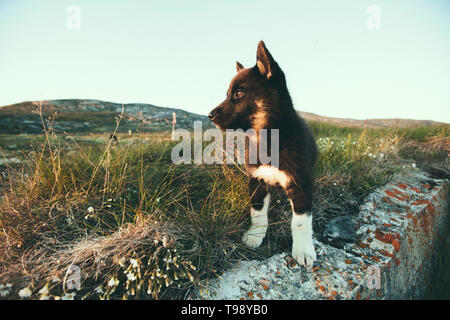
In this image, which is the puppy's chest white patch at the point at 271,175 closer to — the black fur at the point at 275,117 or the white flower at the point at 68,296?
the black fur at the point at 275,117

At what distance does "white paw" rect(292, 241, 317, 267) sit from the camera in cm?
213

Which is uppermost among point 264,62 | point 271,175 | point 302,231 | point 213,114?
point 264,62

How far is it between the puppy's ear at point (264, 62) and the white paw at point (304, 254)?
5.87 ft

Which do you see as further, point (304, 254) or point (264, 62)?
point (264, 62)

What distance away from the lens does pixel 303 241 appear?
2.18 metres

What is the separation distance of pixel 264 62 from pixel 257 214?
169cm

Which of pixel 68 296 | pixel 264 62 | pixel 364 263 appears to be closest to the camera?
pixel 68 296

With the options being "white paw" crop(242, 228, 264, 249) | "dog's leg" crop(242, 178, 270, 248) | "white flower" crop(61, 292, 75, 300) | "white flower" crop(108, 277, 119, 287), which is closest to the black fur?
"dog's leg" crop(242, 178, 270, 248)

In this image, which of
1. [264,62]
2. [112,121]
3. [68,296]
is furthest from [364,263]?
[112,121]

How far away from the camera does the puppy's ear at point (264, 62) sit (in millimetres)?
2186

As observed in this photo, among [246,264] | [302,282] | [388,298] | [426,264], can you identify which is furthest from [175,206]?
[426,264]

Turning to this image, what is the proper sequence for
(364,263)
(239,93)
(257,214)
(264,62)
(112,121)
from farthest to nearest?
1. (112,121)
2. (257,214)
3. (239,93)
4. (264,62)
5. (364,263)

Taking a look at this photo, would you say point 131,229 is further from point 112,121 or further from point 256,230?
point 112,121

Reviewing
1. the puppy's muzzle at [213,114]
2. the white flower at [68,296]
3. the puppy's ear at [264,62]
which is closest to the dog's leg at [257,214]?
the puppy's muzzle at [213,114]
